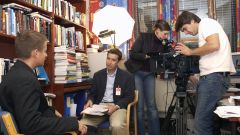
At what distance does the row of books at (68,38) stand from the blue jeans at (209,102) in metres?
1.71

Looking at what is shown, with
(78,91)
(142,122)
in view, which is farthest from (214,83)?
(78,91)

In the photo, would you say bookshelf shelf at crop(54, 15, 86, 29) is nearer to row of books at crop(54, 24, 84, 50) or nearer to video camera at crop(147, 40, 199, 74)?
row of books at crop(54, 24, 84, 50)

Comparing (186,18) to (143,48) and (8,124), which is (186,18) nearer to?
(143,48)

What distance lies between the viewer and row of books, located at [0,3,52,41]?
220cm

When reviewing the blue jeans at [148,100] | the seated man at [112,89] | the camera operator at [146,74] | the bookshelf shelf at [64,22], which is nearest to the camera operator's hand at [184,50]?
the seated man at [112,89]

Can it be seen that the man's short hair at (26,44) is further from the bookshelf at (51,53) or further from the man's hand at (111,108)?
the man's hand at (111,108)

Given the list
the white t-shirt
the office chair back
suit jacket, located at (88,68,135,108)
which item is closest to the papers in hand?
suit jacket, located at (88,68,135,108)

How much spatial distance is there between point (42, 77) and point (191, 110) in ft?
5.44

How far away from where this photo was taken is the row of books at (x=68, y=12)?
3014 millimetres

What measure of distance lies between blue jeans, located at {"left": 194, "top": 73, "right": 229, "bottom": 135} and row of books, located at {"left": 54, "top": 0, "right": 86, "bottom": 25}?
1.87 metres

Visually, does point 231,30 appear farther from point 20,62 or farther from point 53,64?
point 20,62

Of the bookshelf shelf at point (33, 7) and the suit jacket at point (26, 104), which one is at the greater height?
the bookshelf shelf at point (33, 7)

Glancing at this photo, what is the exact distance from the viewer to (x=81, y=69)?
10.5 feet

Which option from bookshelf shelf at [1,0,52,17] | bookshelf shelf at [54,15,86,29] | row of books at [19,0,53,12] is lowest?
bookshelf shelf at [54,15,86,29]
